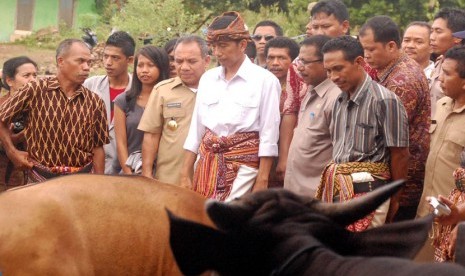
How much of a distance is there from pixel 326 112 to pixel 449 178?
1020 mm

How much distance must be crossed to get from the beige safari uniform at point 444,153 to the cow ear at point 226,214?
377 centimetres

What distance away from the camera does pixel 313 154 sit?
7000 mm

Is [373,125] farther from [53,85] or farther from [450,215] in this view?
[53,85]

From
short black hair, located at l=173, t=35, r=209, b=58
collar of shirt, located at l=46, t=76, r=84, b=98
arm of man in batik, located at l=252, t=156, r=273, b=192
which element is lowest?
arm of man in batik, located at l=252, t=156, r=273, b=192

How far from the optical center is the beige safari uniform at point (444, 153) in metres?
6.40

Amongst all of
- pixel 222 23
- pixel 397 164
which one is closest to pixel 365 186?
pixel 397 164

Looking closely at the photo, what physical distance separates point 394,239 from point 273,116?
4.32 m

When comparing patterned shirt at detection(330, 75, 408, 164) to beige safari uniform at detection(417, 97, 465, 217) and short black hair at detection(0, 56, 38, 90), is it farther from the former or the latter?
short black hair at detection(0, 56, 38, 90)

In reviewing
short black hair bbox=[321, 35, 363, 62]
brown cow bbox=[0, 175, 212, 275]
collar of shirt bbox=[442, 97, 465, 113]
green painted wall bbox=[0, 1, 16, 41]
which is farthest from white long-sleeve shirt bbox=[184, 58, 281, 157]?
green painted wall bbox=[0, 1, 16, 41]

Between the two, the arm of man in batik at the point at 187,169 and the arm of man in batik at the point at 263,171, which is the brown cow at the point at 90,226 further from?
the arm of man in batik at the point at 187,169

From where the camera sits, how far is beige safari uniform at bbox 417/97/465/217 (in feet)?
21.0

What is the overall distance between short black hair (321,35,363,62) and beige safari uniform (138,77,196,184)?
74.6 inches

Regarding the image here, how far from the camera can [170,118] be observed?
8.11 m

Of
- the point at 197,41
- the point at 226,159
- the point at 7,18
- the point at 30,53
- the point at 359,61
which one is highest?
the point at 359,61
